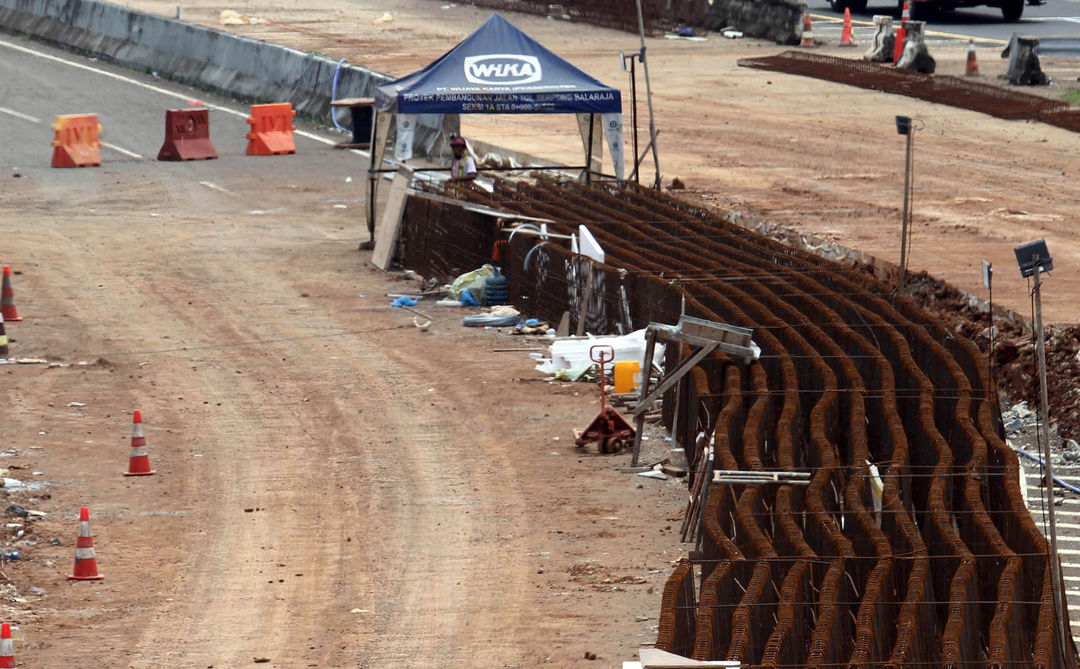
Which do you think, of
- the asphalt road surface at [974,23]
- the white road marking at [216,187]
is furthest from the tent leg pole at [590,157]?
the asphalt road surface at [974,23]

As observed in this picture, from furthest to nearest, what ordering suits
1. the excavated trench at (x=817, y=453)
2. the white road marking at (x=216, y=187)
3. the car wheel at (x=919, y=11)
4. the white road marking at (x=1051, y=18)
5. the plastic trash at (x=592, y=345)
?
the car wheel at (x=919, y=11), the white road marking at (x=1051, y=18), the white road marking at (x=216, y=187), the plastic trash at (x=592, y=345), the excavated trench at (x=817, y=453)

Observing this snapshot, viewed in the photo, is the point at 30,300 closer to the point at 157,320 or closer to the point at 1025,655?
the point at 157,320

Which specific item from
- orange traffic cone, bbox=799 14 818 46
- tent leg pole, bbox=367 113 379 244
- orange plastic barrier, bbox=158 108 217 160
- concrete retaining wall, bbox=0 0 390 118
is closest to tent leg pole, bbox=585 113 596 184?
tent leg pole, bbox=367 113 379 244

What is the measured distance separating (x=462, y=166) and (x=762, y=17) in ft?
71.4

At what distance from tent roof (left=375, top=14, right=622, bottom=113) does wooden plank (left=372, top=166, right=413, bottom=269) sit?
924mm

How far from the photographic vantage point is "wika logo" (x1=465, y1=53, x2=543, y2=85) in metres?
24.2

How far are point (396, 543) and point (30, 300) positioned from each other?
9810mm

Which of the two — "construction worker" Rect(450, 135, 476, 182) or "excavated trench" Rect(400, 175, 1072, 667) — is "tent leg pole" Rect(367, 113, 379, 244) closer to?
"construction worker" Rect(450, 135, 476, 182)

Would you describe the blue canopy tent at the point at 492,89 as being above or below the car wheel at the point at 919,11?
below

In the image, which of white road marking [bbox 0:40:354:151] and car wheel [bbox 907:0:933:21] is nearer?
white road marking [bbox 0:40:354:151]

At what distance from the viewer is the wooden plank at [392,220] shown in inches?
929

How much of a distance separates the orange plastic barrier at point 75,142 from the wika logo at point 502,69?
9.18 meters

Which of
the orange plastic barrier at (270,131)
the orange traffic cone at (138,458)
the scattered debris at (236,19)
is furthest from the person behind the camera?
the scattered debris at (236,19)

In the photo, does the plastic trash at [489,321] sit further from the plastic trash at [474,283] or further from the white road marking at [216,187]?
the white road marking at [216,187]
